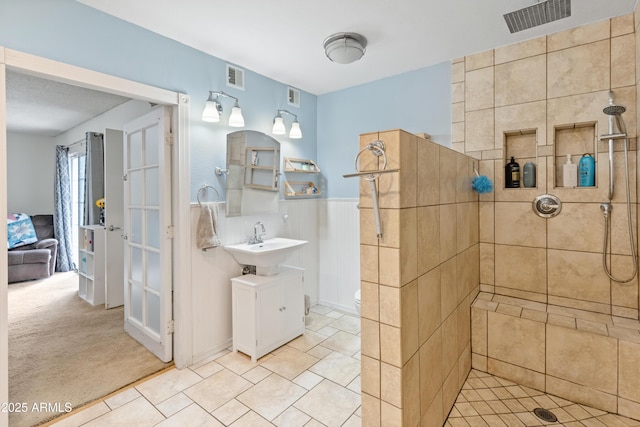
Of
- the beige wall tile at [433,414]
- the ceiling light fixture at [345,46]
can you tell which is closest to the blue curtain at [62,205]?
the ceiling light fixture at [345,46]

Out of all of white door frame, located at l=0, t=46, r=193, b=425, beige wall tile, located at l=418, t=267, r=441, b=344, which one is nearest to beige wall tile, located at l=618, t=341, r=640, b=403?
beige wall tile, located at l=418, t=267, r=441, b=344

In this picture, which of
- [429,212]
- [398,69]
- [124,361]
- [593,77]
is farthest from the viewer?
[398,69]

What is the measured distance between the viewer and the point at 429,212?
1561 millimetres

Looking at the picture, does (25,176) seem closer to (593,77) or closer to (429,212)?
(429,212)

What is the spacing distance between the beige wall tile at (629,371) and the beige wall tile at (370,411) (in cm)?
154

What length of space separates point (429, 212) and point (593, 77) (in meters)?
1.68

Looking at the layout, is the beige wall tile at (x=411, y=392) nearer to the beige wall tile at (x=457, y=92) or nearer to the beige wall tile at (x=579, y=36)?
the beige wall tile at (x=457, y=92)

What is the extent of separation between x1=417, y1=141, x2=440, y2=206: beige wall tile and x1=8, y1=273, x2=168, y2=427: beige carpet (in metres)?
2.34

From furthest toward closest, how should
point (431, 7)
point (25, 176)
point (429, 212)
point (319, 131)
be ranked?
point (25, 176), point (319, 131), point (431, 7), point (429, 212)

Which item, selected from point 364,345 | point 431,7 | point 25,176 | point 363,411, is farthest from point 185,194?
point 25,176

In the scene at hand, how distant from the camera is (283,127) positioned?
300cm

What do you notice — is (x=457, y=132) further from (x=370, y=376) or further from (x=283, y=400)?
(x=283, y=400)

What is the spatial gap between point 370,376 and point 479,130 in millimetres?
2109

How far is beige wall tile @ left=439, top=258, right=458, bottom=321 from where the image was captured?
1726 millimetres
